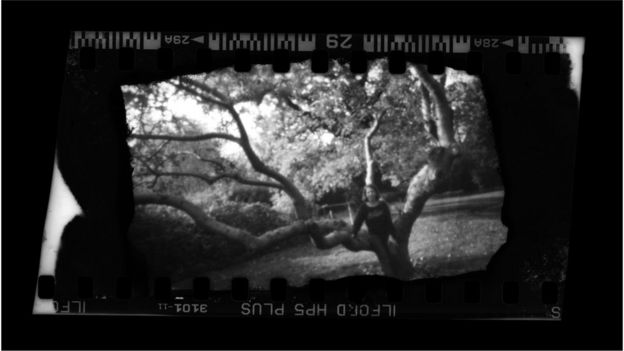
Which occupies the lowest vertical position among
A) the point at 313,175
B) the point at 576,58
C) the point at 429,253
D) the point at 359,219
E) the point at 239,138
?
the point at 429,253

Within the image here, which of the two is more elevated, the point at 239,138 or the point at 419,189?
the point at 239,138

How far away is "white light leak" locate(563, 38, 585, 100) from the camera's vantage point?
6.19 ft

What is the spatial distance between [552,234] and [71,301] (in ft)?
4.86

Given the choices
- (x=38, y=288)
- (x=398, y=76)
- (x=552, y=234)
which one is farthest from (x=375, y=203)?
(x=38, y=288)

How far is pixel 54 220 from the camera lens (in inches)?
74.5

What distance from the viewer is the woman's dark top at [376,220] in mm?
1842

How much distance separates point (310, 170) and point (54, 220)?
0.80m

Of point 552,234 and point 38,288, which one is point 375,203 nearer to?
point 552,234

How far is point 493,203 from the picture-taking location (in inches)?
72.9

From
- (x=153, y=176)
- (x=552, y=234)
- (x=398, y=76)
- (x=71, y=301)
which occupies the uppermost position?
(x=398, y=76)

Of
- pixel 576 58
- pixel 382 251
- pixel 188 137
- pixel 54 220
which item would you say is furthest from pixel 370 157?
pixel 54 220

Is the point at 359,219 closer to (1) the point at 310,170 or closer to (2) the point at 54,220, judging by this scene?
(1) the point at 310,170

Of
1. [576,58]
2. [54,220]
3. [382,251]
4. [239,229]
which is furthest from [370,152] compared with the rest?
[54,220]

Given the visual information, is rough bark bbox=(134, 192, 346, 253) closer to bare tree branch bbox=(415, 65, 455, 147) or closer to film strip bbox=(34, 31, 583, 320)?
film strip bbox=(34, 31, 583, 320)
